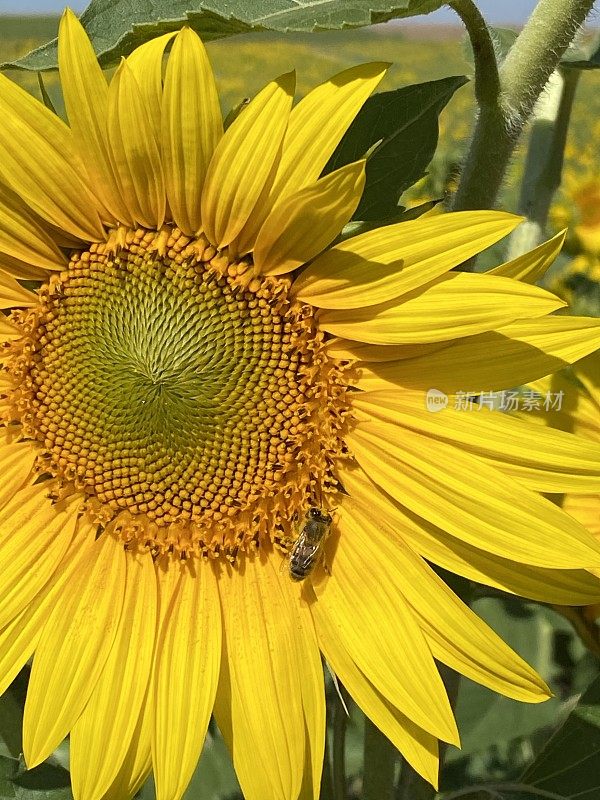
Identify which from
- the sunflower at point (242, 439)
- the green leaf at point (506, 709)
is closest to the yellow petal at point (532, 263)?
the sunflower at point (242, 439)

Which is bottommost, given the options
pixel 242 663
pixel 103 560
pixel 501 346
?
pixel 242 663

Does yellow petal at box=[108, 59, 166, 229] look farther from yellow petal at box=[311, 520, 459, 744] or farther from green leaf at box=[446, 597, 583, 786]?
green leaf at box=[446, 597, 583, 786]

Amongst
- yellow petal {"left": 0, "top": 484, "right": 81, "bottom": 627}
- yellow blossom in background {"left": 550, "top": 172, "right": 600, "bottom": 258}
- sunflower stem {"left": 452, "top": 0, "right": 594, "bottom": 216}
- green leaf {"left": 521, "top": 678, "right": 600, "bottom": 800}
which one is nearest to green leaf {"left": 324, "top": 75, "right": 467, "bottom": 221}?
sunflower stem {"left": 452, "top": 0, "right": 594, "bottom": 216}

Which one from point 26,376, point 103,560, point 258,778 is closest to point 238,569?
point 103,560

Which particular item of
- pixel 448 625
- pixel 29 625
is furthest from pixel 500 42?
pixel 29 625

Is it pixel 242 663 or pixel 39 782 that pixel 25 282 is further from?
pixel 39 782

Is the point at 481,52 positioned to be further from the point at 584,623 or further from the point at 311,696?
the point at 584,623
